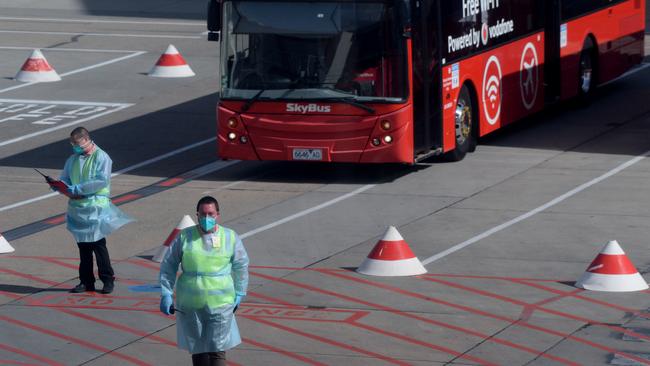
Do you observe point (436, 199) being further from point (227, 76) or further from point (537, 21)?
point (537, 21)

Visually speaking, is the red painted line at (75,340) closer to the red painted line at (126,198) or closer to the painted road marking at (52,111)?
the red painted line at (126,198)

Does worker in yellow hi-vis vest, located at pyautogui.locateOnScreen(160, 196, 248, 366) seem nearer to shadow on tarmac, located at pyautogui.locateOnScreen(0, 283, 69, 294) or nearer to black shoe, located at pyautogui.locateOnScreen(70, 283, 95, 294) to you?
black shoe, located at pyautogui.locateOnScreen(70, 283, 95, 294)

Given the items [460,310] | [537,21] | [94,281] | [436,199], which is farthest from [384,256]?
[537,21]

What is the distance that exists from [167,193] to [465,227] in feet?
14.3

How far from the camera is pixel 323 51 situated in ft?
59.7

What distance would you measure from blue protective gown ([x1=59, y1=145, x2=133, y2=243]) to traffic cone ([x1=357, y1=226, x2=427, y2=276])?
8.15ft

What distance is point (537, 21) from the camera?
2267cm

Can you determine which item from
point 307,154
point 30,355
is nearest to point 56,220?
point 307,154

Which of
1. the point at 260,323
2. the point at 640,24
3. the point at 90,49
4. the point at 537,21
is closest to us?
the point at 260,323

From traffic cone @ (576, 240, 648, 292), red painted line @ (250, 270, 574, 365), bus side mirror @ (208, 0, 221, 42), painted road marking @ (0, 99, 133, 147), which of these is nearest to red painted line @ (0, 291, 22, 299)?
red painted line @ (250, 270, 574, 365)

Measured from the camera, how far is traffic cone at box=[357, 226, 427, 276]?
13.7 meters

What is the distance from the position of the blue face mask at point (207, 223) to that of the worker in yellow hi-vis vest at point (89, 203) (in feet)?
12.6

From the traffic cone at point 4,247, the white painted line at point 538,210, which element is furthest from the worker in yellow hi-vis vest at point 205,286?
the traffic cone at point 4,247

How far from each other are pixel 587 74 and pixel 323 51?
8.03 meters
